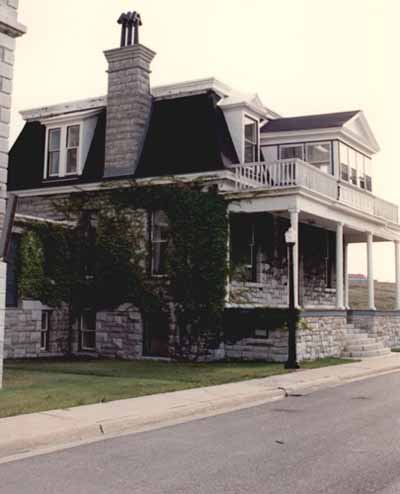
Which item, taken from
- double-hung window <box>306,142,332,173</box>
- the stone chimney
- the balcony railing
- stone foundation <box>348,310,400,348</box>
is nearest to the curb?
the balcony railing

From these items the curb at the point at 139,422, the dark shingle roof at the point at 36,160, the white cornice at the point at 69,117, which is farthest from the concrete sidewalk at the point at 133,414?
the white cornice at the point at 69,117

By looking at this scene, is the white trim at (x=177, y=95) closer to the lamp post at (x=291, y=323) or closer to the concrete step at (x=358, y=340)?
the lamp post at (x=291, y=323)

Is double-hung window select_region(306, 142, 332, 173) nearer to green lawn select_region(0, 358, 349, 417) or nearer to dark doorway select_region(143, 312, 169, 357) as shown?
green lawn select_region(0, 358, 349, 417)

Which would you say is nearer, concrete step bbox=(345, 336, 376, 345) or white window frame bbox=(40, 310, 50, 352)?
white window frame bbox=(40, 310, 50, 352)

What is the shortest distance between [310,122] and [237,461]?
19014 mm

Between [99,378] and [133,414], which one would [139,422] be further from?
[99,378]

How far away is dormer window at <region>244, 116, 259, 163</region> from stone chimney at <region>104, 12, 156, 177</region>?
3437mm

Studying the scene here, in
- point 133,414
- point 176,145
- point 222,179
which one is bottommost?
point 133,414

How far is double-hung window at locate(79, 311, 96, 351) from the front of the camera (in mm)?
22859

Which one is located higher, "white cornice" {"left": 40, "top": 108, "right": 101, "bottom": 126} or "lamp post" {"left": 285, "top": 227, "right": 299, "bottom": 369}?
"white cornice" {"left": 40, "top": 108, "right": 101, "bottom": 126}

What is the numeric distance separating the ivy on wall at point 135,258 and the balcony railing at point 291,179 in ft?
4.35

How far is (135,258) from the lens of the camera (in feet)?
71.1

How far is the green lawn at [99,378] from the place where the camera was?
11.4 meters

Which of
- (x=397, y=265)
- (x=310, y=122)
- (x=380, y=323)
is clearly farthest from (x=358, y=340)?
(x=310, y=122)
